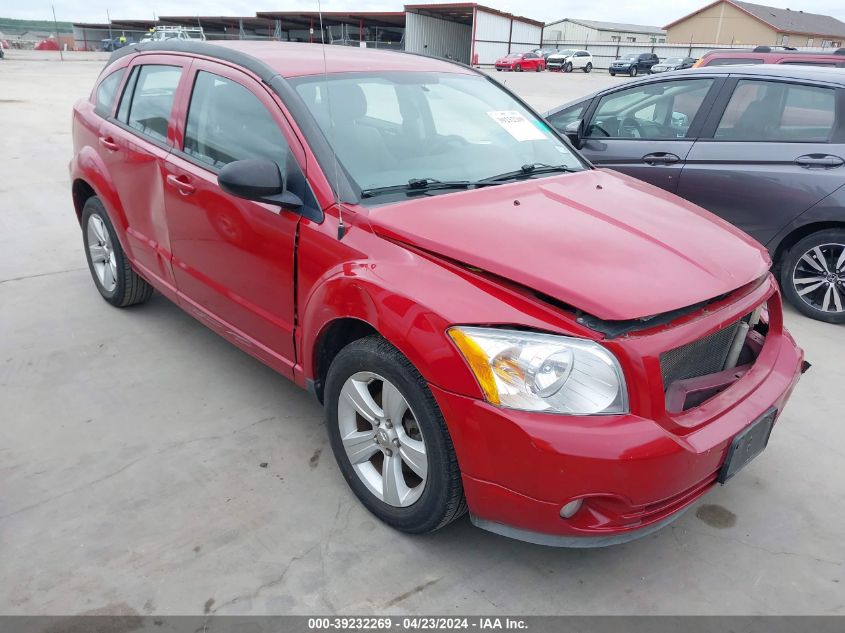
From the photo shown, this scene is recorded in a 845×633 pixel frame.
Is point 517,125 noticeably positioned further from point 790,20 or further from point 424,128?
point 790,20

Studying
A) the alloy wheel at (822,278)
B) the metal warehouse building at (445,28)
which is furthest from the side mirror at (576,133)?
the metal warehouse building at (445,28)

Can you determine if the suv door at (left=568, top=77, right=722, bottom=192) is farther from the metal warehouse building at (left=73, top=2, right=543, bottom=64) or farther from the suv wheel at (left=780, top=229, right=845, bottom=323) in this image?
the metal warehouse building at (left=73, top=2, right=543, bottom=64)

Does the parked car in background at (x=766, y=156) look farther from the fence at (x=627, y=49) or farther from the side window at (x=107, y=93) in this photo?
the fence at (x=627, y=49)

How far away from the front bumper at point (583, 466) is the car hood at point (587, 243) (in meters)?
0.36

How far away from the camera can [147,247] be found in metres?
3.71

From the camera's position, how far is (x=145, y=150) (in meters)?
3.53

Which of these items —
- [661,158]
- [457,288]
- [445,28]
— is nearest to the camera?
[457,288]

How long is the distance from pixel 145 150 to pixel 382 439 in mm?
2223

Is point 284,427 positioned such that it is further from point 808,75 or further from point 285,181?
point 808,75

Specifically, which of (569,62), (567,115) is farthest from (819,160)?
(569,62)

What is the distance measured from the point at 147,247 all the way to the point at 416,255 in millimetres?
2152

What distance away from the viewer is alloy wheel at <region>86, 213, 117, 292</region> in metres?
4.24

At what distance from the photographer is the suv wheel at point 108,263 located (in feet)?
13.6

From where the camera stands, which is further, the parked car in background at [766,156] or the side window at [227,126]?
the parked car in background at [766,156]
